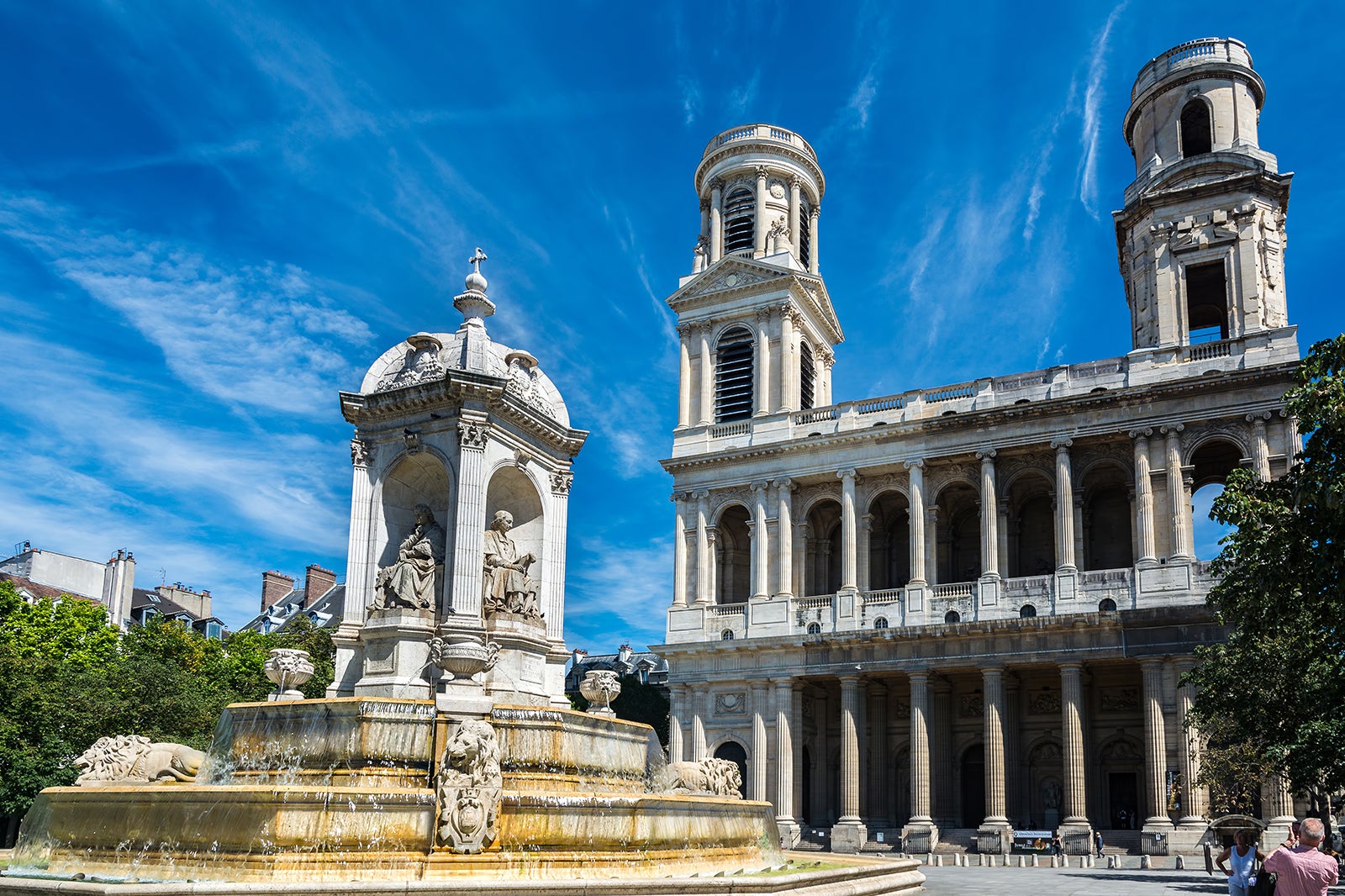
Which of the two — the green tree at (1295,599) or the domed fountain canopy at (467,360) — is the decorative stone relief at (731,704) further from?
the domed fountain canopy at (467,360)

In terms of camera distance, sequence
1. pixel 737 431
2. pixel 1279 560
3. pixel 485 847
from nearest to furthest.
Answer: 1. pixel 485 847
2. pixel 1279 560
3. pixel 737 431

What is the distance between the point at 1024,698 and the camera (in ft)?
150

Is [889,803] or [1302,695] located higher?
[1302,695]

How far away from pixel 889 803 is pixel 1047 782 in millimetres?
6249

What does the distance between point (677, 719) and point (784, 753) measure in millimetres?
5207

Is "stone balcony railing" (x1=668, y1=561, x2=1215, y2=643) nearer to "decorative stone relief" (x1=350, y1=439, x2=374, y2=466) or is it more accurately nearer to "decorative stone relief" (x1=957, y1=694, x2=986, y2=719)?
"decorative stone relief" (x1=957, y1=694, x2=986, y2=719)

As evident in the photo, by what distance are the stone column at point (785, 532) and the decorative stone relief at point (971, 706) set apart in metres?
8.08

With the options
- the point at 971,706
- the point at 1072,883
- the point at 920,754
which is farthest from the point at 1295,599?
the point at 971,706

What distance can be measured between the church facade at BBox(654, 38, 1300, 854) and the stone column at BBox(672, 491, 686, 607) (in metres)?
0.11

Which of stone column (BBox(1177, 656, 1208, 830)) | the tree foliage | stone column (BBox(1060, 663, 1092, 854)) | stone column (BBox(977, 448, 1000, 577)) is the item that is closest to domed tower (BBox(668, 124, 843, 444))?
stone column (BBox(977, 448, 1000, 577))

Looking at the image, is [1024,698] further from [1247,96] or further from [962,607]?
[1247,96]

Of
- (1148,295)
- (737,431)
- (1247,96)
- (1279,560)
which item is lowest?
(1279,560)

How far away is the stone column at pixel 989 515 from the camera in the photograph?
4453 centimetres

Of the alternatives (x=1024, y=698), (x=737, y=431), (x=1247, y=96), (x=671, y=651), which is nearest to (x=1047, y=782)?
(x=1024, y=698)
